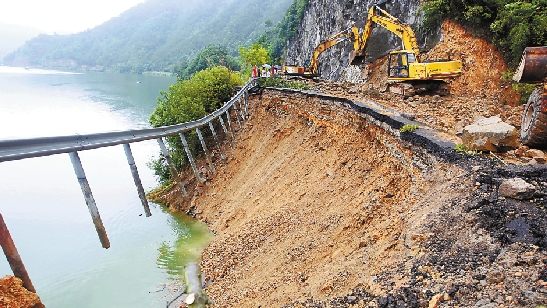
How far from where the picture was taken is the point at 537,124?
237 inches

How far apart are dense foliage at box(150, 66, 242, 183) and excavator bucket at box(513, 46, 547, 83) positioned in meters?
13.0

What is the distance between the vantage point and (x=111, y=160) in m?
22.9

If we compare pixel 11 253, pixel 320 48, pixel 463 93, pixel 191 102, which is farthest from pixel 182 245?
pixel 320 48

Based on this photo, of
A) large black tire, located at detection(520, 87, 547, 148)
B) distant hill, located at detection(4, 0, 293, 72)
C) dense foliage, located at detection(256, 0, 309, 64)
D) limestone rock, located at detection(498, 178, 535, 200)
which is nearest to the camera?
limestone rock, located at detection(498, 178, 535, 200)

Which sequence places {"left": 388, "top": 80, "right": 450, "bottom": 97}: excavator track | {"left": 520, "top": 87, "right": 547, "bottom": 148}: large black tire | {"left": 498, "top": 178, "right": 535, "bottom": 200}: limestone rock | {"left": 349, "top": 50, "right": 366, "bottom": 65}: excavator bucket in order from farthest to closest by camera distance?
{"left": 349, "top": 50, "right": 366, "bottom": 65}: excavator bucket < {"left": 388, "top": 80, "right": 450, "bottom": 97}: excavator track < {"left": 520, "top": 87, "right": 547, "bottom": 148}: large black tire < {"left": 498, "top": 178, "right": 535, "bottom": 200}: limestone rock

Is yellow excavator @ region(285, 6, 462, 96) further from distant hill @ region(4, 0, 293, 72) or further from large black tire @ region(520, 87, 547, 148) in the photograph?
distant hill @ region(4, 0, 293, 72)

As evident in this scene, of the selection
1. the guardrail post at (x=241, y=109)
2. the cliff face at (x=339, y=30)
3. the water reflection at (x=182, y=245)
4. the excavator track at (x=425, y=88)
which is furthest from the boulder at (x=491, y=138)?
the guardrail post at (x=241, y=109)

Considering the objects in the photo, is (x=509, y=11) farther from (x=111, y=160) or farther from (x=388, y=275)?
(x=111, y=160)

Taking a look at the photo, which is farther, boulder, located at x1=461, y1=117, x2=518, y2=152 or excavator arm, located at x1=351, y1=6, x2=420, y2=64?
excavator arm, located at x1=351, y1=6, x2=420, y2=64

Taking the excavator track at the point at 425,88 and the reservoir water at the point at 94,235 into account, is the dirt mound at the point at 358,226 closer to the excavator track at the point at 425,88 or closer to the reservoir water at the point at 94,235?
the reservoir water at the point at 94,235

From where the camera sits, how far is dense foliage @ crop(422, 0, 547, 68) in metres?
11.3

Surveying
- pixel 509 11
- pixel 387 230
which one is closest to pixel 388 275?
pixel 387 230

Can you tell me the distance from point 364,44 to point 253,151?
707 centimetres

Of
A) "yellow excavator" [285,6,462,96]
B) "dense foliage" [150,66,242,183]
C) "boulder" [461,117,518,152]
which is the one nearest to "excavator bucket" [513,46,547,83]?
"boulder" [461,117,518,152]
